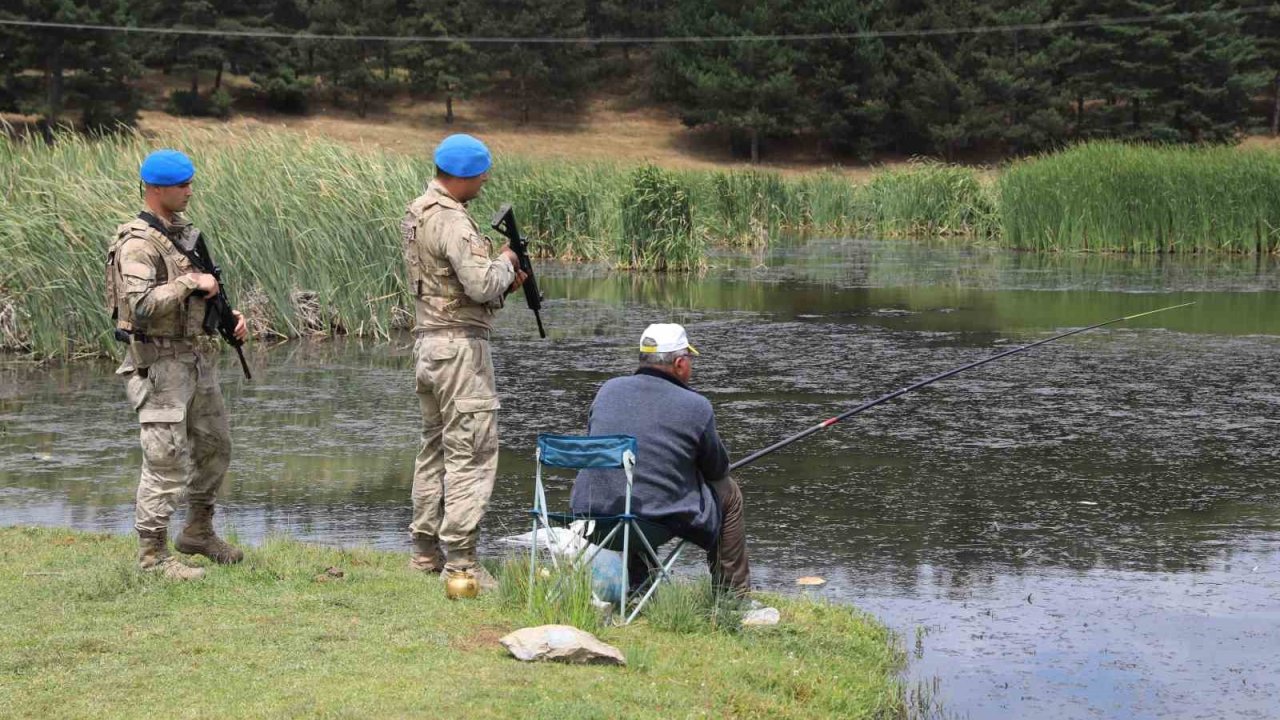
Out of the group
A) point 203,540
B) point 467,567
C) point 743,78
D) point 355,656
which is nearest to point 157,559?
point 203,540

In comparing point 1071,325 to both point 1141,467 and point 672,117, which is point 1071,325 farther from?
point 672,117

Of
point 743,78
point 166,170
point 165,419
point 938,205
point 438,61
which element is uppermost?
point 438,61

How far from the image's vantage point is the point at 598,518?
6160 millimetres

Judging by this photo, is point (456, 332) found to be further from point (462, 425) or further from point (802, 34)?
point (802, 34)

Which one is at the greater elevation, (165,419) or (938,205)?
(938,205)

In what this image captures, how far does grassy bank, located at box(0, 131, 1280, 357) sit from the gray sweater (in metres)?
9.76

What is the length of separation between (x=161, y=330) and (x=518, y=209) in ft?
63.8

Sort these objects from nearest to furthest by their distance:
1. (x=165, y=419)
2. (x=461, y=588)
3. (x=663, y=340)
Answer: (x=663, y=340), (x=461, y=588), (x=165, y=419)

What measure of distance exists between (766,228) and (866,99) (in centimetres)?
3195

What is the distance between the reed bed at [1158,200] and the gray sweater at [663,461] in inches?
888

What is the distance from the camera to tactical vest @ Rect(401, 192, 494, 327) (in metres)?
6.86

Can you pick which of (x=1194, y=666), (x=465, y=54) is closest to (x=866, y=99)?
(x=465, y=54)

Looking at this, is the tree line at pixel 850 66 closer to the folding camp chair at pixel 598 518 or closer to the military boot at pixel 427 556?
the military boot at pixel 427 556

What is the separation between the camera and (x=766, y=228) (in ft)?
109
